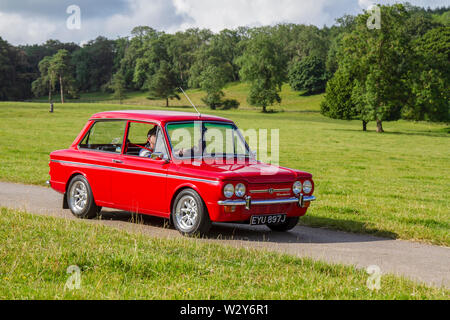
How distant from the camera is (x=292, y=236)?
9.32 m

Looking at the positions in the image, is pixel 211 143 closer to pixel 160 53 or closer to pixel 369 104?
pixel 369 104

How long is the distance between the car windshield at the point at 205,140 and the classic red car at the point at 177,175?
0.02 metres

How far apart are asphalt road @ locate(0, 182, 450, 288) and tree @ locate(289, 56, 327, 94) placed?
121201mm

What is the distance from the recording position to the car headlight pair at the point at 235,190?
8.37 meters

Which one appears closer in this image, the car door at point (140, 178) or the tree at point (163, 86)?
the car door at point (140, 178)

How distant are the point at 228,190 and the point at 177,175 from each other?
938mm

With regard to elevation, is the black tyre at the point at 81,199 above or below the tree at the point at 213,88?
below

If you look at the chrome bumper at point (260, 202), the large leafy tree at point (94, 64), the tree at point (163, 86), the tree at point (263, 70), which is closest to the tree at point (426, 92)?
the tree at point (263, 70)

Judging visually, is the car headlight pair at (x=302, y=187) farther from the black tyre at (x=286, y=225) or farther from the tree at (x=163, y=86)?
the tree at (x=163, y=86)

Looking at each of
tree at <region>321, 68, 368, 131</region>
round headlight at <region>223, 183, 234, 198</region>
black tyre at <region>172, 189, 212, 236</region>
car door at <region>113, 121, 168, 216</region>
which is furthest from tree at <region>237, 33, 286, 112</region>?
round headlight at <region>223, 183, 234, 198</region>

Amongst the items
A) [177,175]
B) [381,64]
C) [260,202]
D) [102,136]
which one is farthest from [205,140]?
[381,64]
